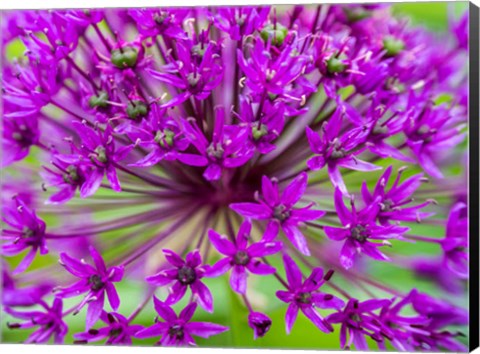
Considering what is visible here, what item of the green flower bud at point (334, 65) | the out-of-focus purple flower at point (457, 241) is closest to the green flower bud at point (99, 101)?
the green flower bud at point (334, 65)

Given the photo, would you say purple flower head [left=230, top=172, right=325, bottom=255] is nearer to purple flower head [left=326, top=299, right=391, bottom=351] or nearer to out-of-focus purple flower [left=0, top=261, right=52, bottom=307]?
purple flower head [left=326, top=299, right=391, bottom=351]

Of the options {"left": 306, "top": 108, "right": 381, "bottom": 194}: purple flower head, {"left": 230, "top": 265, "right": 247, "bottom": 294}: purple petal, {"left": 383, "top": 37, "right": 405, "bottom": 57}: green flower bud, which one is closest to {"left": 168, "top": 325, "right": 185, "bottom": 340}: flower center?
{"left": 230, "top": 265, "right": 247, "bottom": 294}: purple petal

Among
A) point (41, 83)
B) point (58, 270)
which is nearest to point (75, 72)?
point (41, 83)

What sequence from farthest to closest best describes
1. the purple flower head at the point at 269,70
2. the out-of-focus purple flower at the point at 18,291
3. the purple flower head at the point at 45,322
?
1. the out-of-focus purple flower at the point at 18,291
2. the purple flower head at the point at 45,322
3. the purple flower head at the point at 269,70

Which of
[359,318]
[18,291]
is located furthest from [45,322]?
[359,318]

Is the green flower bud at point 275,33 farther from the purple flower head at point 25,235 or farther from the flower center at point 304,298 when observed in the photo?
the purple flower head at point 25,235

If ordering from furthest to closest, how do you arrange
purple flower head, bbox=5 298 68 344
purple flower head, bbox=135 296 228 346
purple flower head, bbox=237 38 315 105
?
purple flower head, bbox=5 298 68 344
purple flower head, bbox=135 296 228 346
purple flower head, bbox=237 38 315 105

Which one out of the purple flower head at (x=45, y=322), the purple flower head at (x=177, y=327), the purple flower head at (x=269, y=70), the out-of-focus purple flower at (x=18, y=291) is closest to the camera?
the purple flower head at (x=269, y=70)

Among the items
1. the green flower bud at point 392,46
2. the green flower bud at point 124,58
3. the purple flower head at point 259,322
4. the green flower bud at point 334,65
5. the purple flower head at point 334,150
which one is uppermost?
the green flower bud at point 124,58
